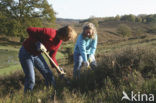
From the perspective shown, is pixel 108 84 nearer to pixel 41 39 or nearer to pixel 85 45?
pixel 85 45

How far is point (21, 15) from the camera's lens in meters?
24.3

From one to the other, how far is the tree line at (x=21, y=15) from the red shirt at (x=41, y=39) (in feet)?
65.4

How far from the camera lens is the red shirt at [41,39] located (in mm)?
3715

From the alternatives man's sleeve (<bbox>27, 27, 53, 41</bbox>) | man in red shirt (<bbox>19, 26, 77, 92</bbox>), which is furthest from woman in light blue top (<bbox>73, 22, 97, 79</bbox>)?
man's sleeve (<bbox>27, 27, 53, 41</bbox>)

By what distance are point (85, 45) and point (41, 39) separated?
1.43 meters

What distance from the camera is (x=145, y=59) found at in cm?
414

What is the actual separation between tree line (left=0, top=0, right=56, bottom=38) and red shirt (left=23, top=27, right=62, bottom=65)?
1993cm

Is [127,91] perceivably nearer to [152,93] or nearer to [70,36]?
[152,93]

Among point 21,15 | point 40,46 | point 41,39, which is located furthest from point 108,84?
point 21,15

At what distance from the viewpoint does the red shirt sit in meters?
3.71

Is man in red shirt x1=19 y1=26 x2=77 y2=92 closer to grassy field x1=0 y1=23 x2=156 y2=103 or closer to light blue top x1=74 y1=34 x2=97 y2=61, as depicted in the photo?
grassy field x1=0 y1=23 x2=156 y2=103

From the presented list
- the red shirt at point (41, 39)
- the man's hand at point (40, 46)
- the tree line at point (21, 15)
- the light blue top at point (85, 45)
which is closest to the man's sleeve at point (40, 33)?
the red shirt at point (41, 39)

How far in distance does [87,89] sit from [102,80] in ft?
1.29

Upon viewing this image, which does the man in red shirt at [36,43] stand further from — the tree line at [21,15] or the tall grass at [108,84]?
the tree line at [21,15]
